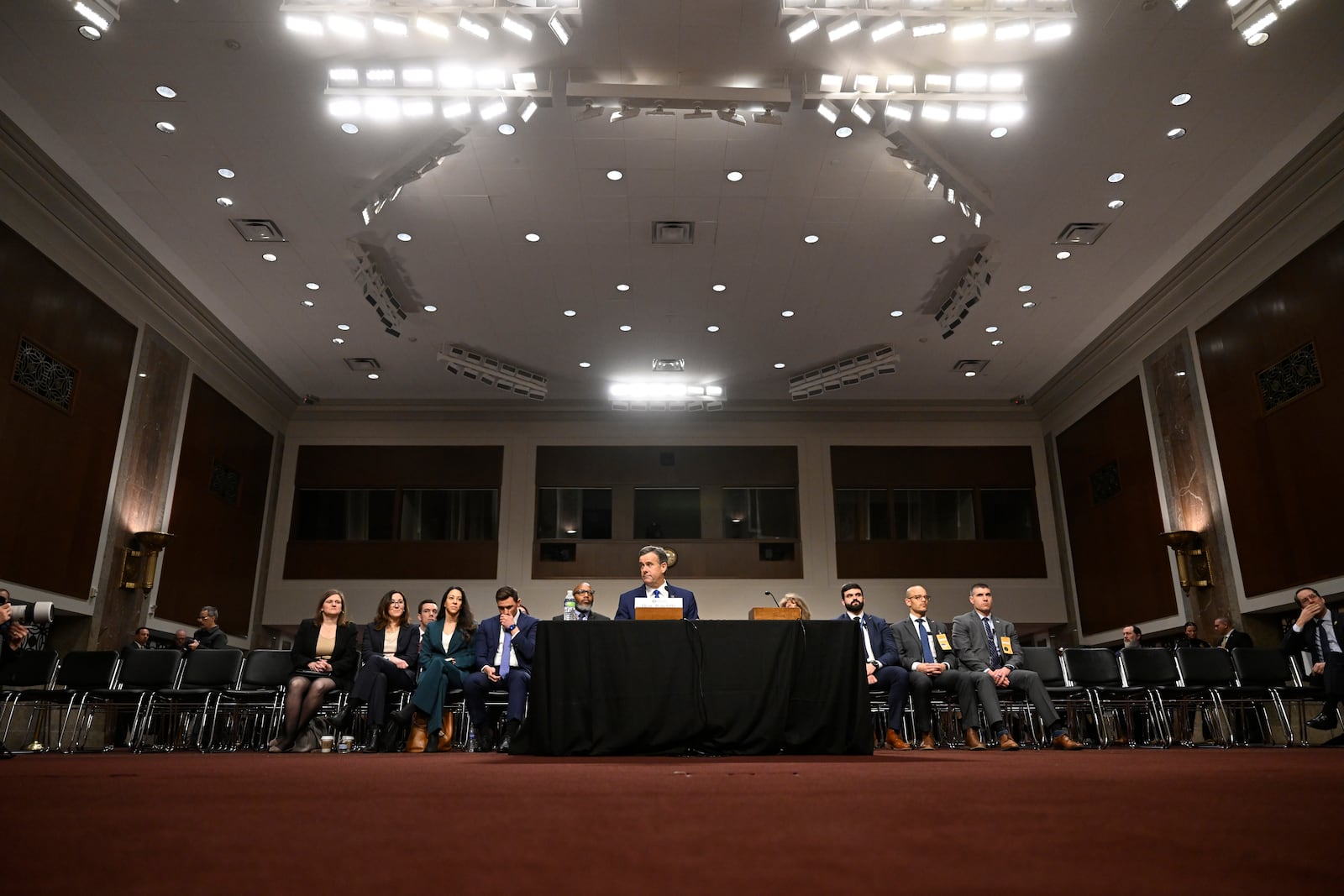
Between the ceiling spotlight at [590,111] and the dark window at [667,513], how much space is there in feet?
26.5

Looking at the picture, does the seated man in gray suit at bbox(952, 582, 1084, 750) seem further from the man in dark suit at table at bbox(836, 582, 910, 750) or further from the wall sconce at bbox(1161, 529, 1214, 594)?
the wall sconce at bbox(1161, 529, 1214, 594)

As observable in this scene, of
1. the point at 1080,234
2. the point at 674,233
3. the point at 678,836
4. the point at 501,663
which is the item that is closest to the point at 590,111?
the point at 674,233

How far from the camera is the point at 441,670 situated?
609 cm

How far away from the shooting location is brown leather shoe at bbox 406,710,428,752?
6.01 m

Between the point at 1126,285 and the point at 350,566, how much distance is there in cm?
1175

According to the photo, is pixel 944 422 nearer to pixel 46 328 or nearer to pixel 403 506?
pixel 403 506

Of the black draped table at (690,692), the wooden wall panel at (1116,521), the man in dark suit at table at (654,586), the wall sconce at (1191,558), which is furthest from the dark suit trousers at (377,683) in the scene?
the wooden wall panel at (1116,521)

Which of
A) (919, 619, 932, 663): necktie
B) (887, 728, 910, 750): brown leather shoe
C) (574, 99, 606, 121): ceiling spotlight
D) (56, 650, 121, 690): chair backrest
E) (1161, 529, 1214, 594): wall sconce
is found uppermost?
(574, 99, 606, 121): ceiling spotlight

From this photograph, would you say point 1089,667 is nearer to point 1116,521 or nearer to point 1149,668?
point 1149,668

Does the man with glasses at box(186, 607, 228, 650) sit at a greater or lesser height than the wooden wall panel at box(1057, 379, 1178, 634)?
lesser

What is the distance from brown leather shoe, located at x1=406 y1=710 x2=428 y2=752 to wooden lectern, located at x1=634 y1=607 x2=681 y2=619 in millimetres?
2244

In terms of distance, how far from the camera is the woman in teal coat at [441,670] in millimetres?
6051

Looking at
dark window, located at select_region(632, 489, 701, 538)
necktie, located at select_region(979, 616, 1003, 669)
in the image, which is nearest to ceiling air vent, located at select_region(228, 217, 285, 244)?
dark window, located at select_region(632, 489, 701, 538)

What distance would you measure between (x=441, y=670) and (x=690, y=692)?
7.64 feet
